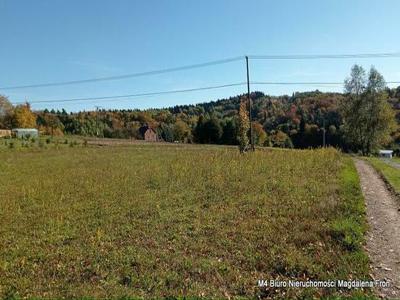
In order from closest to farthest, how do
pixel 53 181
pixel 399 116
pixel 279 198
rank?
1. pixel 279 198
2. pixel 53 181
3. pixel 399 116

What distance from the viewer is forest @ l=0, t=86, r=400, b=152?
92938 mm

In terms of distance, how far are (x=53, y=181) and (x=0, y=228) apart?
8.63m

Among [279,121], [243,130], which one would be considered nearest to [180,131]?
[279,121]

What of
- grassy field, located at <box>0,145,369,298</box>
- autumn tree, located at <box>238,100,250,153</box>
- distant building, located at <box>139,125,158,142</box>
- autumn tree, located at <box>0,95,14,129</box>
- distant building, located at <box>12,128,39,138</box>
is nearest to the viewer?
grassy field, located at <box>0,145,369,298</box>

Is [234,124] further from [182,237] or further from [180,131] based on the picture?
[182,237]

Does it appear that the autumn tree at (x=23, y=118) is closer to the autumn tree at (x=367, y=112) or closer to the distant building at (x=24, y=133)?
the distant building at (x=24, y=133)

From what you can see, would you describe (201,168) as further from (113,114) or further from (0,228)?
(113,114)

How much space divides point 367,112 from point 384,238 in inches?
1903

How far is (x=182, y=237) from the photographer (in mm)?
8602

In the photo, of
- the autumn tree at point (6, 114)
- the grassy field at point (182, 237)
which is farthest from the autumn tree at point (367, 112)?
the autumn tree at point (6, 114)

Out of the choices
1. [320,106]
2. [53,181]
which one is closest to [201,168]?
[53,181]

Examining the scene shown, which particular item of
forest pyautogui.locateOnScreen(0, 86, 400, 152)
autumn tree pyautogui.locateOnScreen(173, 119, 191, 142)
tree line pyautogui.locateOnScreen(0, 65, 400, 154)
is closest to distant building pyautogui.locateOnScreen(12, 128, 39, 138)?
forest pyautogui.locateOnScreen(0, 86, 400, 152)

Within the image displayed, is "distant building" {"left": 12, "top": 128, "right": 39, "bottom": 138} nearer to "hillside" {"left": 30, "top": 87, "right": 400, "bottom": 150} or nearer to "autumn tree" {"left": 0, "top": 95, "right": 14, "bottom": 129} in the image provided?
"hillside" {"left": 30, "top": 87, "right": 400, "bottom": 150}

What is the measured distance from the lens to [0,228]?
1041 cm
